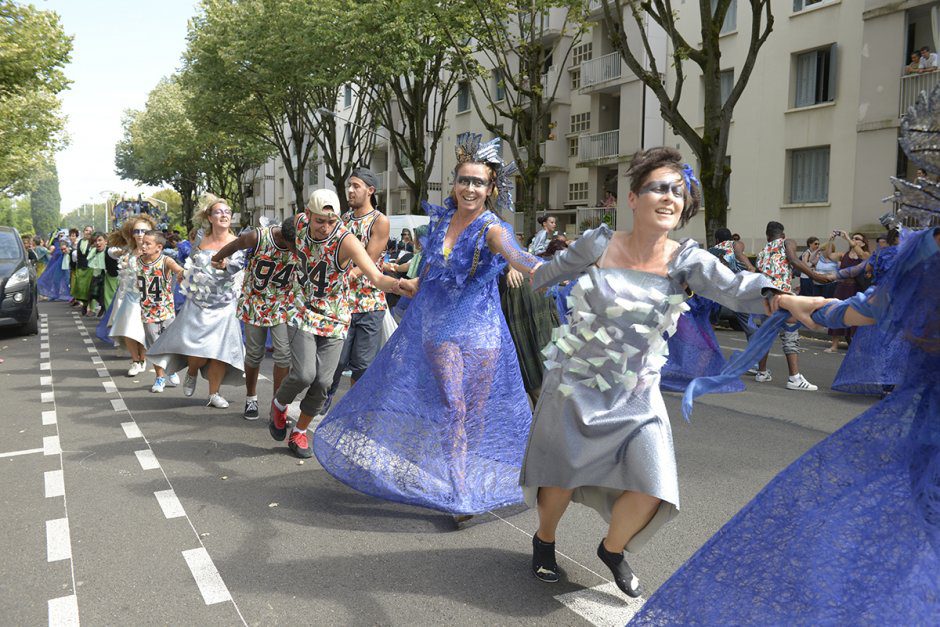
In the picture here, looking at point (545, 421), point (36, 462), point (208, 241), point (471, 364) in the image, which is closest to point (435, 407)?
point (471, 364)

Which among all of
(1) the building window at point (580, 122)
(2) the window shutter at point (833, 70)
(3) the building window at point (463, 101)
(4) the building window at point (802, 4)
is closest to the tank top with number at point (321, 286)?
(2) the window shutter at point (833, 70)

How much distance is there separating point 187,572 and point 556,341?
207 cm

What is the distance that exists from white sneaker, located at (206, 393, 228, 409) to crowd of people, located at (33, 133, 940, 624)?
2 cm

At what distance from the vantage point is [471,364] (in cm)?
440

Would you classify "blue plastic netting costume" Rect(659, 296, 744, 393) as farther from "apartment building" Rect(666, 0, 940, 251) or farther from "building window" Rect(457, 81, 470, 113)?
"building window" Rect(457, 81, 470, 113)

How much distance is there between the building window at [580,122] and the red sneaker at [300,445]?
26.4m

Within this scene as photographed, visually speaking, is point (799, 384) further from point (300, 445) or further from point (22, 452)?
point (22, 452)

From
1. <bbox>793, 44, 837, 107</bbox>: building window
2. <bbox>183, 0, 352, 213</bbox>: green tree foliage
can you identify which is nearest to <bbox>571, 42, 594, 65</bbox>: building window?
<bbox>183, 0, 352, 213</bbox>: green tree foliage

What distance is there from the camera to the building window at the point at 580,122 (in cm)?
3055

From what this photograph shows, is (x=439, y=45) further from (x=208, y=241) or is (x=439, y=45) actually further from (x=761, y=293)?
(x=761, y=293)

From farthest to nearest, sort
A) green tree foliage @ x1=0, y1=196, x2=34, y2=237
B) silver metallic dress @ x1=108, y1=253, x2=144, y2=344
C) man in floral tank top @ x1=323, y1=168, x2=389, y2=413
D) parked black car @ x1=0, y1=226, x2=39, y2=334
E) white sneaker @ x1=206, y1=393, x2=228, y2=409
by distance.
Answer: green tree foliage @ x1=0, y1=196, x2=34, y2=237 → parked black car @ x1=0, y1=226, x2=39, y2=334 → silver metallic dress @ x1=108, y1=253, x2=144, y2=344 → white sneaker @ x1=206, y1=393, x2=228, y2=409 → man in floral tank top @ x1=323, y1=168, x2=389, y2=413

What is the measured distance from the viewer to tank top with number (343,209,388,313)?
6.40 meters

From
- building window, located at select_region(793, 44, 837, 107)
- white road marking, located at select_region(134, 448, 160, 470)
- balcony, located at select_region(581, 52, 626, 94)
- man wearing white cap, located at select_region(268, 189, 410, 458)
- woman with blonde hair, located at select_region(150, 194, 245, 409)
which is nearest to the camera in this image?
man wearing white cap, located at select_region(268, 189, 410, 458)

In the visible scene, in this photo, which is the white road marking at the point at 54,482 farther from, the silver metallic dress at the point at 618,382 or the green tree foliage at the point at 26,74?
the green tree foliage at the point at 26,74
